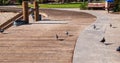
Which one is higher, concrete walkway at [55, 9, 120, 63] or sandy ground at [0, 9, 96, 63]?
concrete walkway at [55, 9, 120, 63]

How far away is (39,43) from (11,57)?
3.12 metres

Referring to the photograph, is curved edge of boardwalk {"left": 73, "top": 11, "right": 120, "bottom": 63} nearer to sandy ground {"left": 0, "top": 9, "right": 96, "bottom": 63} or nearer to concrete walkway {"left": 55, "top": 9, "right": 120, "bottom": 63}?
concrete walkway {"left": 55, "top": 9, "right": 120, "bottom": 63}

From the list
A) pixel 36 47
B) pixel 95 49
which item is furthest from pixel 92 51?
pixel 36 47

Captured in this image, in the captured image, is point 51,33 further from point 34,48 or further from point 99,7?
point 99,7

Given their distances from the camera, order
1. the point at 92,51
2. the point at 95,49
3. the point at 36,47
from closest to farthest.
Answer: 1. the point at 92,51
2. the point at 95,49
3. the point at 36,47

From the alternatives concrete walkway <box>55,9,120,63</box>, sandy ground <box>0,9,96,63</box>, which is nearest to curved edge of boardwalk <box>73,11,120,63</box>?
concrete walkway <box>55,9,120,63</box>

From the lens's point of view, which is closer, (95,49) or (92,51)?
(92,51)

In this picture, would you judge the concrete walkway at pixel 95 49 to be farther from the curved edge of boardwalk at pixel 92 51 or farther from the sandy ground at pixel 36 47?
the sandy ground at pixel 36 47

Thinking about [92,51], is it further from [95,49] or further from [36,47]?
[36,47]

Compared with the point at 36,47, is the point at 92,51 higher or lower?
higher

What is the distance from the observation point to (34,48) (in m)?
14.0

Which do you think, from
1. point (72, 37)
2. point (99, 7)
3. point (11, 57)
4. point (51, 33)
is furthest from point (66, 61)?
point (99, 7)

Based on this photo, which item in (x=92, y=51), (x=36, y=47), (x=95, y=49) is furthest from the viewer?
(x=36, y=47)

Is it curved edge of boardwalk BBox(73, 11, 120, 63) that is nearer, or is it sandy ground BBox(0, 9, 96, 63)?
curved edge of boardwalk BBox(73, 11, 120, 63)
